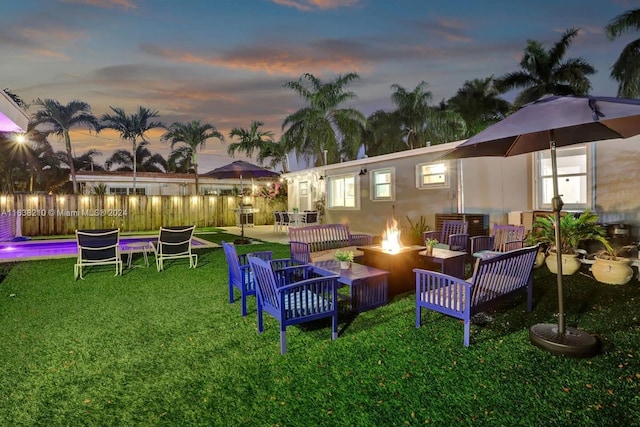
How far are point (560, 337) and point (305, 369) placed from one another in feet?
7.83

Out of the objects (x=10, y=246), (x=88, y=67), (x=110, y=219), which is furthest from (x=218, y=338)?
(x=88, y=67)

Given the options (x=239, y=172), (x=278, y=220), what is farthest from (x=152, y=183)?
(x=239, y=172)

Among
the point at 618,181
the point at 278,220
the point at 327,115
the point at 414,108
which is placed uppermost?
the point at 414,108

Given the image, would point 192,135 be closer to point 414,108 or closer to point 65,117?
point 65,117

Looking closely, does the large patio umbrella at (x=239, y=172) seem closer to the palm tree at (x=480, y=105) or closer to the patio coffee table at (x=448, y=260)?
the patio coffee table at (x=448, y=260)

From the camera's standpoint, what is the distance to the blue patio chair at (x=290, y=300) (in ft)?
10.8

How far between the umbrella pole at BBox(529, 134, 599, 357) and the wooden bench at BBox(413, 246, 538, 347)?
0.47m

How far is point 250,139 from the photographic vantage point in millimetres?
25125

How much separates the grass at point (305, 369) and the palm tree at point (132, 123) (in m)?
21.2

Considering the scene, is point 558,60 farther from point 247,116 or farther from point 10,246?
point 10,246

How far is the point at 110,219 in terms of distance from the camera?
49.8ft

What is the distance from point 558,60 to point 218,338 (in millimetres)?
24036

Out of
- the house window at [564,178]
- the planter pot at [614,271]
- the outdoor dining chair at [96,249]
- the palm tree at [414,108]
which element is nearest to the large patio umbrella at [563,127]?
the planter pot at [614,271]

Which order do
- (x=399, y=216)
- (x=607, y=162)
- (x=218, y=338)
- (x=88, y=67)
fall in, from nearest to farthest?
(x=218, y=338) → (x=607, y=162) → (x=399, y=216) → (x=88, y=67)
